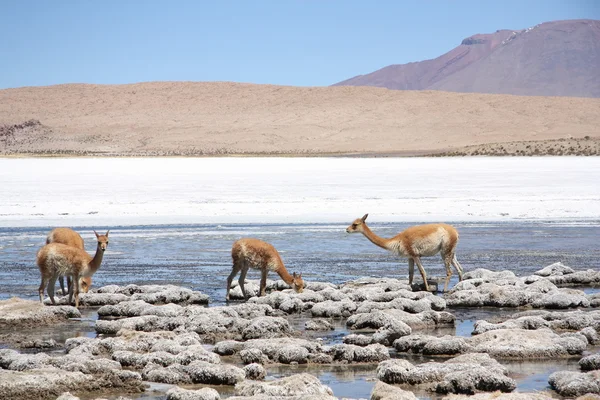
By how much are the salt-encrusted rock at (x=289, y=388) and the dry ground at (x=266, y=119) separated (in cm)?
6703

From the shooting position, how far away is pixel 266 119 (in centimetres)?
10344

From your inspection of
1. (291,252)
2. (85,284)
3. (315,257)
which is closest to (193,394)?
(85,284)

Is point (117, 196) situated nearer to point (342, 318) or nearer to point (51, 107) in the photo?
point (342, 318)

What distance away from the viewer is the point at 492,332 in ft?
32.7

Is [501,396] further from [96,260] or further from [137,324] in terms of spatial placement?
[96,260]

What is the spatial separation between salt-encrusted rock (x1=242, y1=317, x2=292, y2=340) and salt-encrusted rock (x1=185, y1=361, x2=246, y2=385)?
198 cm

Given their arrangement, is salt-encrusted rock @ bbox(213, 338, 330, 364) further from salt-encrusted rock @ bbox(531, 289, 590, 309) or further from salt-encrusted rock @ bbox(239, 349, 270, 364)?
salt-encrusted rock @ bbox(531, 289, 590, 309)

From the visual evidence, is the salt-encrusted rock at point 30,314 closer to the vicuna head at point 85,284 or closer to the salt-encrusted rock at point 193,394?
the vicuna head at point 85,284

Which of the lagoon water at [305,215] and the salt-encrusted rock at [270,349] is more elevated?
the lagoon water at [305,215]

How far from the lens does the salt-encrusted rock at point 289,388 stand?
7656mm

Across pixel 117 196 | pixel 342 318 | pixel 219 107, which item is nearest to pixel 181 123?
pixel 219 107

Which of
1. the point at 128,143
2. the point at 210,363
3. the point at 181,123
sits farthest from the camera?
the point at 181,123

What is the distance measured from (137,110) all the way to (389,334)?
4052 inches

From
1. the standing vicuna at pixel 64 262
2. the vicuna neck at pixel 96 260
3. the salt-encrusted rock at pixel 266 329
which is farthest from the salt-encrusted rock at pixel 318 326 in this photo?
the vicuna neck at pixel 96 260
